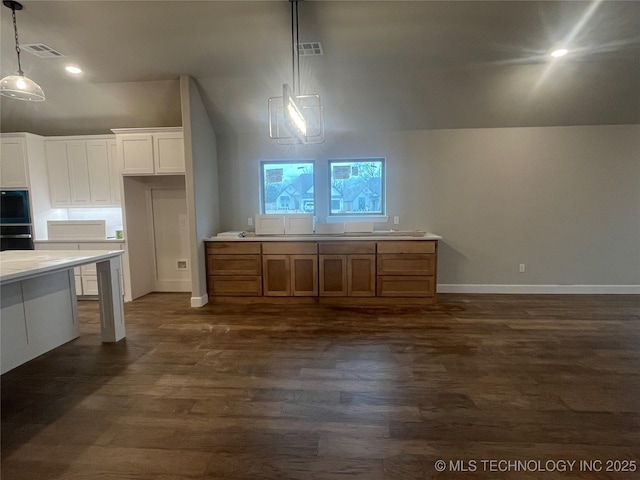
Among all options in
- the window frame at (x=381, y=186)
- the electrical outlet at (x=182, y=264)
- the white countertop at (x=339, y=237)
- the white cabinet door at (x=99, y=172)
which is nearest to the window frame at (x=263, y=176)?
the window frame at (x=381, y=186)

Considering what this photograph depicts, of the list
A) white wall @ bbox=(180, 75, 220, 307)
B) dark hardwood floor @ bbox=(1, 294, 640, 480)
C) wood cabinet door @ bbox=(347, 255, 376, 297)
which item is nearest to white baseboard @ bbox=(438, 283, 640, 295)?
dark hardwood floor @ bbox=(1, 294, 640, 480)

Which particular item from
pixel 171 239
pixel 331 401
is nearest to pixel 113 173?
pixel 171 239

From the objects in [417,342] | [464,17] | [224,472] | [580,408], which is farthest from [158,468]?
[464,17]

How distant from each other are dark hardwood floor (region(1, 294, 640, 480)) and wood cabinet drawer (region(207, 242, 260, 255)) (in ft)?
3.46

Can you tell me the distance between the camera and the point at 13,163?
4.31 m

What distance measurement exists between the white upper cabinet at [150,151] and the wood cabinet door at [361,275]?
2613 millimetres

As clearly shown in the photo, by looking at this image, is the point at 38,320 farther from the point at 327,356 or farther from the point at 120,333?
the point at 327,356

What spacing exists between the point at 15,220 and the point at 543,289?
746cm

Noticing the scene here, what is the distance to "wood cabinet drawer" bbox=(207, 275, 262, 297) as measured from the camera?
4.27 m

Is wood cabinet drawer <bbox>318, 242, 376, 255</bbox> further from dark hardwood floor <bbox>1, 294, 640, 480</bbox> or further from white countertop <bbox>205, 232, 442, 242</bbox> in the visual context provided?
dark hardwood floor <bbox>1, 294, 640, 480</bbox>

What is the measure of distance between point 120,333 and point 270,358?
5.30 feet

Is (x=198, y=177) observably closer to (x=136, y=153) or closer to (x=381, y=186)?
(x=136, y=153)

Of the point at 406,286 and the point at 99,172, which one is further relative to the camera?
the point at 99,172

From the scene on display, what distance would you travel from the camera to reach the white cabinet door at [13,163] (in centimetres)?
430
